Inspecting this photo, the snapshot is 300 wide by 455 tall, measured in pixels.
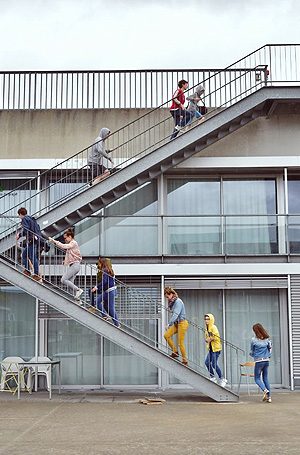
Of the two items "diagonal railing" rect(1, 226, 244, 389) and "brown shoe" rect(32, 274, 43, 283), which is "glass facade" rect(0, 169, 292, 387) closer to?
"diagonal railing" rect(1, 226, 244, 389)

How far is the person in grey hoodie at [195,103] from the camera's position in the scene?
50.2ft

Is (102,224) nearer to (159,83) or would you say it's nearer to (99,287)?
(99,287)

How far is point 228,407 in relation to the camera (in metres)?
11.7

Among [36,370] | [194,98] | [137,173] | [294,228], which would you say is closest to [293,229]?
[294,228]

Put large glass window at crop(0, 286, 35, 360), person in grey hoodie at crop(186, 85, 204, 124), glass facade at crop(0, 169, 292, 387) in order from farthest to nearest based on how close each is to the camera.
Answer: large glass window at crop(0, 286, 35, 360) < person in grey hoodie at crop(186, 85, 204, 124) < glass facade at crop(0, 169, 292, 387)

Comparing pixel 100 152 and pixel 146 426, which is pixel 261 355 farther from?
pixel 100 152

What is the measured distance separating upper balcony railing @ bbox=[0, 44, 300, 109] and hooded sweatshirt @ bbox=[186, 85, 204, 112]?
1072mm

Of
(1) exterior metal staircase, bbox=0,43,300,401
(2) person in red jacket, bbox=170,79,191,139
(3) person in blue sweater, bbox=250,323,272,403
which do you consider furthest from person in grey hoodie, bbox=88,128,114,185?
(3) person in blue sweater, bbox=250,323,272,403

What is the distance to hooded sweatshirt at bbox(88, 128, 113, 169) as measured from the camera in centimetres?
1448

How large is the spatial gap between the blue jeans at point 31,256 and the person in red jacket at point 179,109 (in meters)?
4.43

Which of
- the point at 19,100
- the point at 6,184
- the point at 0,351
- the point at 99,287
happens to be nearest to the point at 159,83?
the point at 19,100

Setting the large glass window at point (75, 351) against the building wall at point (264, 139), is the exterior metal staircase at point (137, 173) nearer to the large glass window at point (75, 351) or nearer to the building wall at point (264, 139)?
the building wall at point (264, 139)

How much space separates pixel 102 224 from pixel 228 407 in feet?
18.9

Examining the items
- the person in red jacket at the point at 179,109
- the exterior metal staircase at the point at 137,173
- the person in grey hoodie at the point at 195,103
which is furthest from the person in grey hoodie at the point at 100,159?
the person in grey hoodie at the point at 195,103
